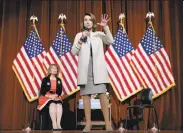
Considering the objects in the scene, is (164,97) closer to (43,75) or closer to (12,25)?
(43,75)

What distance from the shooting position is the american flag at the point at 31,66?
5.78 m

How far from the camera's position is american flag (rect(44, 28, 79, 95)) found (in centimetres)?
575

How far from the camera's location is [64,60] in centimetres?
588

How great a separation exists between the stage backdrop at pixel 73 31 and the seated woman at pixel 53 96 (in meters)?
0.75

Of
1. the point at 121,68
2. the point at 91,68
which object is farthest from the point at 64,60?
the point at 91,68

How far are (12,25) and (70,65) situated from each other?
169 cm

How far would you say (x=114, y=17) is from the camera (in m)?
6.18

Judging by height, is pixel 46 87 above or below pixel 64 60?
below

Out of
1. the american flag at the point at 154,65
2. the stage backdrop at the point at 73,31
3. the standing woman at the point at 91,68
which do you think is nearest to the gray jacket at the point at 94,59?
the standing woman at the point at 91,68

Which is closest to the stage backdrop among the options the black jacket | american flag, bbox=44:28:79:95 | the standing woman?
american flag, bbox=44:28:79:95

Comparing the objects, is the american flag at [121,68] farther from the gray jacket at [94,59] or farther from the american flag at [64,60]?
the gray jacket at [94,59]

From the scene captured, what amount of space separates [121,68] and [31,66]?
187 centimetres

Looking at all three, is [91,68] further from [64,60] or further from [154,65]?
[154,65]

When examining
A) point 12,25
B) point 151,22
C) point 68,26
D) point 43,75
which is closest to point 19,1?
point 12,25
